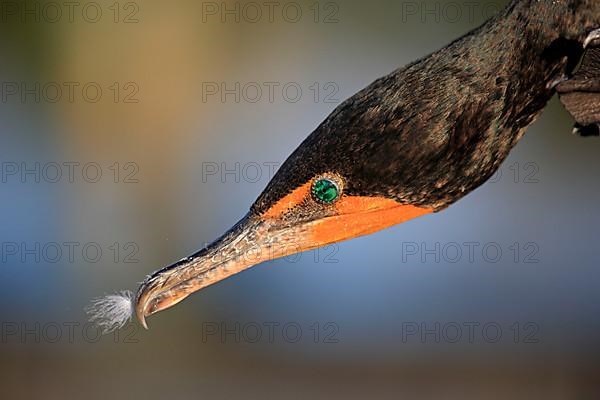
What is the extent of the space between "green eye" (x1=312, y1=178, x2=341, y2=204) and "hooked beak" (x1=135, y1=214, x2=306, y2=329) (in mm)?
52

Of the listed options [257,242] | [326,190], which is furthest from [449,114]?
[257,242]

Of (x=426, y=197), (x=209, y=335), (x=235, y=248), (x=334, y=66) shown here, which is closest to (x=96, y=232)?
(x=209, y=335)

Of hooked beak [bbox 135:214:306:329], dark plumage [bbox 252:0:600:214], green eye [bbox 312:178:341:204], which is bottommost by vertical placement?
hooked beak [bbox 135:214:306:329]

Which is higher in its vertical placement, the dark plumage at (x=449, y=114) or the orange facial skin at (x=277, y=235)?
the dark plumage at (x=449, y=114)

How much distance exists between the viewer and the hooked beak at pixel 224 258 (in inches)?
33.4

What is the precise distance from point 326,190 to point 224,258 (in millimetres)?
144

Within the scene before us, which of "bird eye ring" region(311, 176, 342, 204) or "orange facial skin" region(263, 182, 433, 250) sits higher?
"bird eye ring" region(311, 176, 342, 204)

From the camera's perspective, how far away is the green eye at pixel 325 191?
804 mm

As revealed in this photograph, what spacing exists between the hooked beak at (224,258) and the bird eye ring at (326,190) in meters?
0.05

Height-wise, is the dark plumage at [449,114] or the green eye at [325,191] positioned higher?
the dark plumage at [449,114]

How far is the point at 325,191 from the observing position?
808 millimetres

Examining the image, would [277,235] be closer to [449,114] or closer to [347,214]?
[347,214]

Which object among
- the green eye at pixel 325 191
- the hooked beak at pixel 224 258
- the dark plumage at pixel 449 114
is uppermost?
the dark plumage at pixel 449 114

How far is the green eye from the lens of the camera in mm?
804
